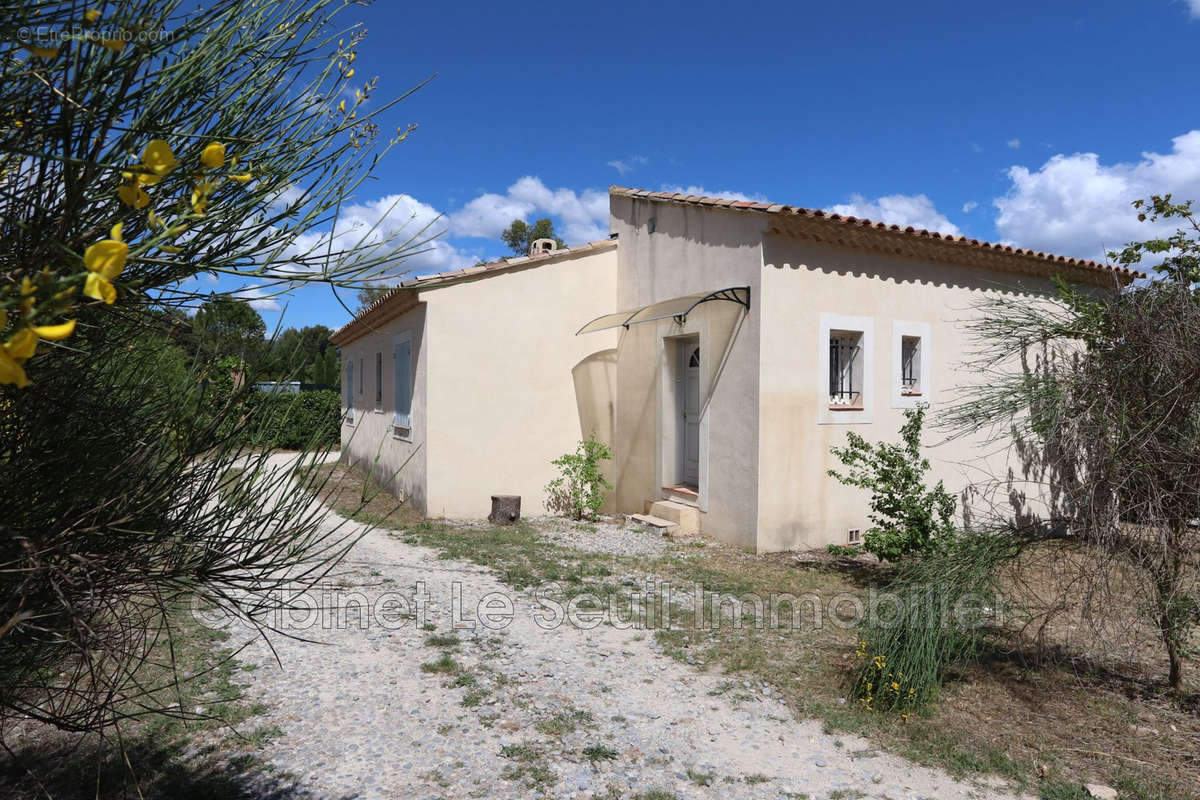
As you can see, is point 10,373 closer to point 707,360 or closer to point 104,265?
point 104,265

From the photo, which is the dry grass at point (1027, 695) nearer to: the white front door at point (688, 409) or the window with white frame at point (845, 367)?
the window with white frame at point (845, 367)

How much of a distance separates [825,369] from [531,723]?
6792 millimetres

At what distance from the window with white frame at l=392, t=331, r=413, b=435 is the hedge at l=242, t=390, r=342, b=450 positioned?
983cm

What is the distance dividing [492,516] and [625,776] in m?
7.53

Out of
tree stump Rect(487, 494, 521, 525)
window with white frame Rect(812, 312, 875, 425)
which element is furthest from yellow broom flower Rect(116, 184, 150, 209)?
tree stump Rect(487, 494, 521, 525)

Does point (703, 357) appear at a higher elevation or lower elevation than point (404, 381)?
higher

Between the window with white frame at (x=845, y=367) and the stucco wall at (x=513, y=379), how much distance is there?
383cm

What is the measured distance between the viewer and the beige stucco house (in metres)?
9.62

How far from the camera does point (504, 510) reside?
11.1m

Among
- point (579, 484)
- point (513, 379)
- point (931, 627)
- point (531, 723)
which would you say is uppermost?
point (513, 379)

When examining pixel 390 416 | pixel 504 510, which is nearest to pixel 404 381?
pixel 390 416

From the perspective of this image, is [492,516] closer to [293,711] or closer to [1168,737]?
[293,711]

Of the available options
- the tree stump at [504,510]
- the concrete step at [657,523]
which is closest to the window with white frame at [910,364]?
the concrete step at [657,523]

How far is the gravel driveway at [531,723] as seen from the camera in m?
3.81
